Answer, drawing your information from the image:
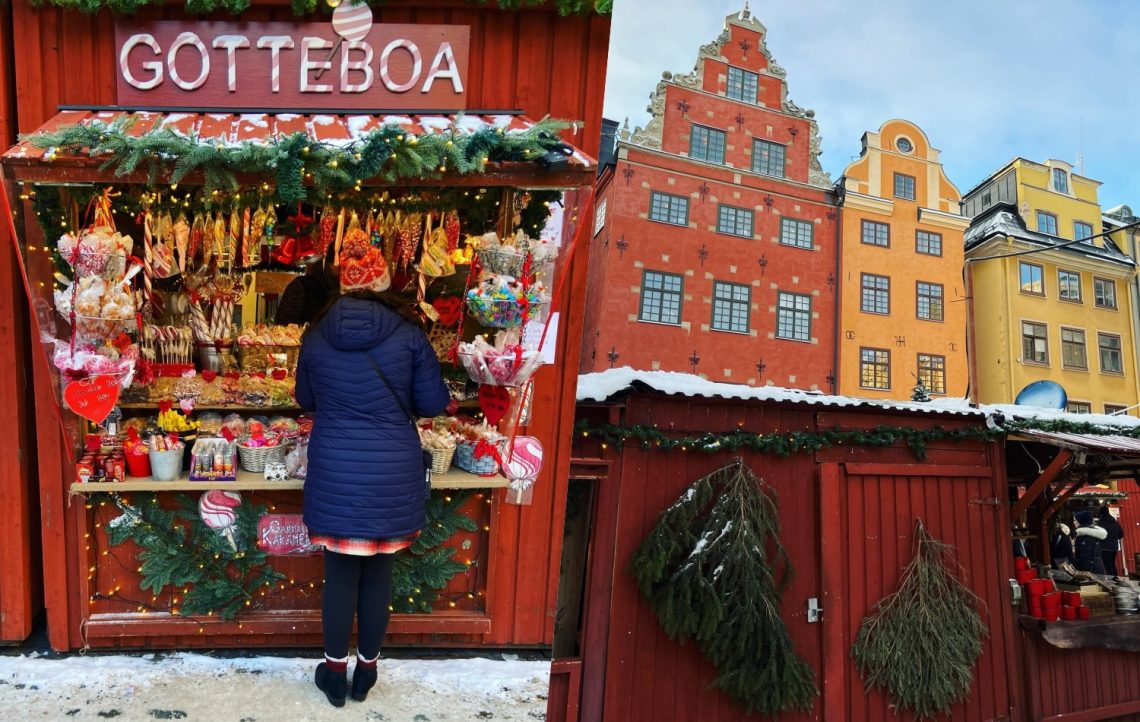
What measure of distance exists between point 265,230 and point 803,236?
18388 millimetres

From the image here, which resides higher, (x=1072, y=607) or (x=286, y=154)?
(x=286, y=154)

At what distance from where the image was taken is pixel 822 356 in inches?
749

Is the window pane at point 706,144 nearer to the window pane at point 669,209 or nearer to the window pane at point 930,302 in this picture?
the window pane at point 669,209

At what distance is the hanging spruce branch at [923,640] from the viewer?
Answer: 5.34 m

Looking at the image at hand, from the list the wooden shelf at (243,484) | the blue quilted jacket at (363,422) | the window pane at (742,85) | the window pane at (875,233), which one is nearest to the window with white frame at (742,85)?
the window pane at (742,85)

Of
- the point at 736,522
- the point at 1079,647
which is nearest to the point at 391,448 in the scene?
the point at 736,522

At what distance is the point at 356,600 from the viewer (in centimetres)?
304

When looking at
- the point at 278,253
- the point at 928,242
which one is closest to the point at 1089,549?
the point at 278,253

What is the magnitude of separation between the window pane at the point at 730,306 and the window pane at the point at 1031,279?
9273mm

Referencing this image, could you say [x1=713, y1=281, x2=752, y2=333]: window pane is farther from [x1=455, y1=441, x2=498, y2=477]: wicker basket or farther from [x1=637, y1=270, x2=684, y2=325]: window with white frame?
[x1=455, y1=441, x2=498, y2=477]: wicker basket

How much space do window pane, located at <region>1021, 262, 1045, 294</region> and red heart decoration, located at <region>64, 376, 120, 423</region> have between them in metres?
23.7

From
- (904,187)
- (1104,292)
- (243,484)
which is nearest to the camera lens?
(243,484)

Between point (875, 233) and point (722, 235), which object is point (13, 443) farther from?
point (875, 233)

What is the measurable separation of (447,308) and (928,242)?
21208 millimetres
